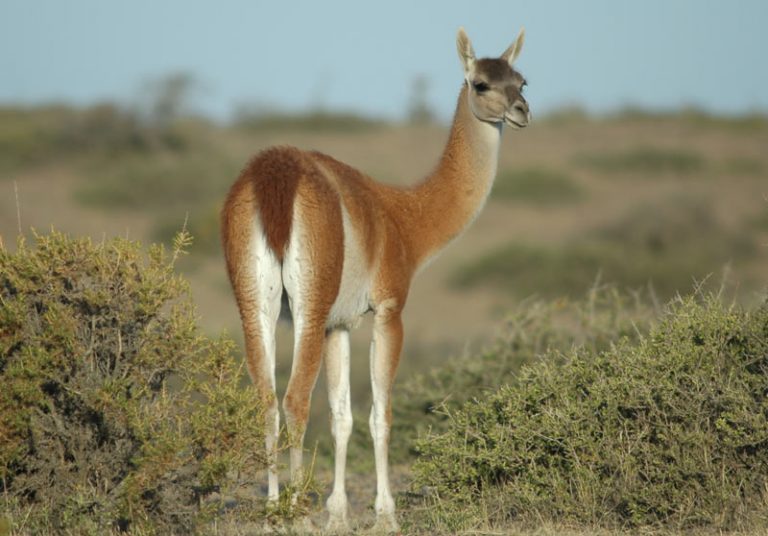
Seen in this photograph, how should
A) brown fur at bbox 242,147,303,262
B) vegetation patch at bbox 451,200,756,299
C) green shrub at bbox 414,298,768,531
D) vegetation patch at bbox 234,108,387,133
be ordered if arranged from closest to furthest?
1. green shrub at bbox 414,298,768,531
2. brown fur at bbox 242,147,303,262
3. vegetation patch at bbox 451,200,756,299
4. vegetation patch at bbox 234,108,387,133

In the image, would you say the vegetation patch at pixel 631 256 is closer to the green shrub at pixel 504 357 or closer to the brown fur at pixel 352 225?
the green shrub at pixel 504 357

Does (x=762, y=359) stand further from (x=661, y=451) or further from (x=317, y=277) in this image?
(x=317, y=277)

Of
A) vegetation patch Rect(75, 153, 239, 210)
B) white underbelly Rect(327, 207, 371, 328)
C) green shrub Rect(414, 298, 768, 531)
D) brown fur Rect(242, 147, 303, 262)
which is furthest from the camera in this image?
vegetation patch Rect(75, 153, 239, 210)

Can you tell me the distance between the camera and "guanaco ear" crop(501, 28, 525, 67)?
923 cm

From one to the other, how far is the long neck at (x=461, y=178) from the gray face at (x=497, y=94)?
0.39ft

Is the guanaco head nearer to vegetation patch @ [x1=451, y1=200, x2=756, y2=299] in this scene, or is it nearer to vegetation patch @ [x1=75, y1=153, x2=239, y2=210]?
vegetation patch @ [x1=451, y1=200, x2=756, y2=299]

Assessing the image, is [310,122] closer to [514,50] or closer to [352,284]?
[514,50]

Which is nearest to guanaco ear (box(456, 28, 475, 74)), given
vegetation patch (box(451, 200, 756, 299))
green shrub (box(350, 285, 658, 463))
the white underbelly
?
the white underbelly

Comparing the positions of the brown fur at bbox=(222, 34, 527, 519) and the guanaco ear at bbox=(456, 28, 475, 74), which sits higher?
the guanaco ear at bbox=(456, 28, 475, 74)

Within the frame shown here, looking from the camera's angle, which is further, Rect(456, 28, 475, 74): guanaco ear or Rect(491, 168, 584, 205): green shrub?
Rect(491, 168, 584, 205): green shrub

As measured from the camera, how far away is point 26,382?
6.36 m

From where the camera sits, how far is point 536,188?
3806 cm

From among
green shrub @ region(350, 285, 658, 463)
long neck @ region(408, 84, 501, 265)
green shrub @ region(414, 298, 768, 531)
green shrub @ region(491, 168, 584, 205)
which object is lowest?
green shrub @ region(491, 168, 584, 205)

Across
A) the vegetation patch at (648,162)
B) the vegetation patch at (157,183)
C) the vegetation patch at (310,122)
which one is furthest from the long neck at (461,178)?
the vegetation patch at (310,122)
